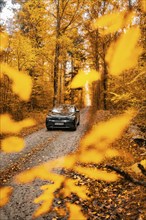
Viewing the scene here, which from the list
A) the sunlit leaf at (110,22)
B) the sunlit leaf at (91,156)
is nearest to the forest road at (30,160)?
the sunlit leaf at (91,156)

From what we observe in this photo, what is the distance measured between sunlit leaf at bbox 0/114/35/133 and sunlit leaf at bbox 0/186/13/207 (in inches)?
378

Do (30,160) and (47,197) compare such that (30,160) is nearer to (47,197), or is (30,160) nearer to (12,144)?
(47,197)

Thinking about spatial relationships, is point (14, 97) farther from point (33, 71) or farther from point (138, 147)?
point (138, 147)

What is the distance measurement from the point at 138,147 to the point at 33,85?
14.9m

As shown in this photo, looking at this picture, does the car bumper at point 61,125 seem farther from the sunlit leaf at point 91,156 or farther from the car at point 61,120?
the sunlit leaf at point 91,156

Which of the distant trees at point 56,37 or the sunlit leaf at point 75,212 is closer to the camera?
the sunlit leaf at point 75,212

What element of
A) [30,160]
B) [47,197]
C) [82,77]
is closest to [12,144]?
[30,160]

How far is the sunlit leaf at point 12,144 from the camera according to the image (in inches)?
506

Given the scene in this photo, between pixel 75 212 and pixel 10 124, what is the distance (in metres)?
13.8

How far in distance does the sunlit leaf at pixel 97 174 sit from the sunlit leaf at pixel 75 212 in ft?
6.84

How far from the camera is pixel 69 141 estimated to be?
46.6 ft

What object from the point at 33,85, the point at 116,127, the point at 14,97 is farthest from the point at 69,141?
the point at 33,85

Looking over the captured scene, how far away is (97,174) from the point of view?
9.57 metres

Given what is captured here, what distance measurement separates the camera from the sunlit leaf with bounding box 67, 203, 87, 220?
6809mm
